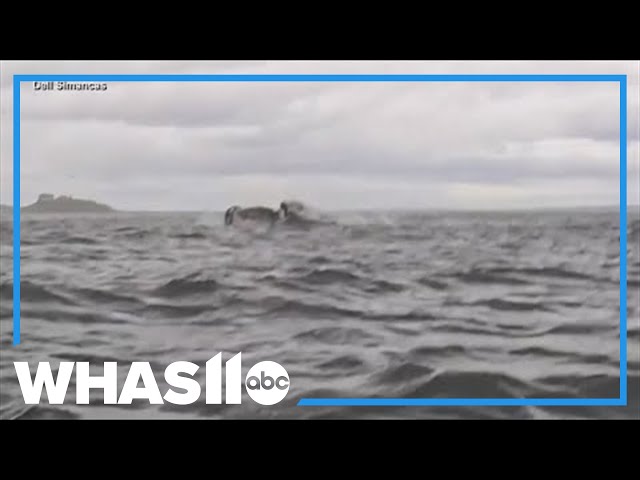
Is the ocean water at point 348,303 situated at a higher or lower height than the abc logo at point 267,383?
higher

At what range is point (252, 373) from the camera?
140 inches

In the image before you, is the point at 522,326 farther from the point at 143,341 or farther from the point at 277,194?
the point at 143,341

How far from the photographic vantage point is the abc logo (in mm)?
3527

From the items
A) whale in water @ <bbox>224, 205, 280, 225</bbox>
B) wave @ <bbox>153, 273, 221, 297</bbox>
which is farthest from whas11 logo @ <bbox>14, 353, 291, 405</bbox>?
whale in water @ <bbox>224, 205, 280, 225</bbox>

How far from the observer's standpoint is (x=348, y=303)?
3.61m

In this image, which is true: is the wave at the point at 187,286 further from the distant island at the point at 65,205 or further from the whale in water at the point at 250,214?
the distant island at the point at 65,205

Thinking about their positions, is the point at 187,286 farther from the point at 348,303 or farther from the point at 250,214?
the point at 348,303

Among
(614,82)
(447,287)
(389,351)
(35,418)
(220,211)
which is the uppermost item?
(614,82)

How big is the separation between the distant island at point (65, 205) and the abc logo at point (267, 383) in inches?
40.1

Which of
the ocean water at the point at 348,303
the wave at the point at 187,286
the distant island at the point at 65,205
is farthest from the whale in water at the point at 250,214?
the distant island at the point at 65,205

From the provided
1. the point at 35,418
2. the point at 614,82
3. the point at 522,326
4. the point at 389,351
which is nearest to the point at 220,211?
the point at 389,351

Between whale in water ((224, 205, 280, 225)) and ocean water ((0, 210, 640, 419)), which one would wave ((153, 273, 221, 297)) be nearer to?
ocean water ((0, 210, 640, 419))

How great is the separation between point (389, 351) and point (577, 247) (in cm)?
102

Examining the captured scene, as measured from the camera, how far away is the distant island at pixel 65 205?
358 centimetres
